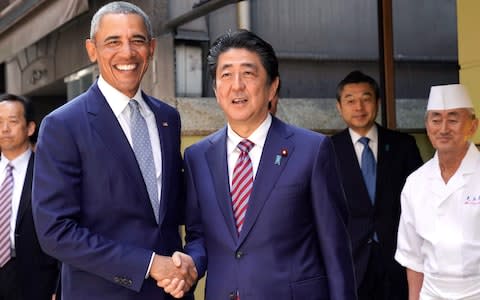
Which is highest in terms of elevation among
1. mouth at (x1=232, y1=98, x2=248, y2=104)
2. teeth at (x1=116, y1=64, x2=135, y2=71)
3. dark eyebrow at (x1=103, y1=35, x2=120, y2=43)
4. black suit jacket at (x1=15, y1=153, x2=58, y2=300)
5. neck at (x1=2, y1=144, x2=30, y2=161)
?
dark eyebrow at (x1=103, y1=35, x2=120, y2=43)

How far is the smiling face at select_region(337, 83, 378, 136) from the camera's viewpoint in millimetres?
5605

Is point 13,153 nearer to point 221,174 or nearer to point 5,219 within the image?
point 5,219

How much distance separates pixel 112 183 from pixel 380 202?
106 inches

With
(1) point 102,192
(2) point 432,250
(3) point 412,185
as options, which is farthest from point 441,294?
(1) point 102,192

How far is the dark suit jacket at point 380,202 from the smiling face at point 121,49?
2.47 metres

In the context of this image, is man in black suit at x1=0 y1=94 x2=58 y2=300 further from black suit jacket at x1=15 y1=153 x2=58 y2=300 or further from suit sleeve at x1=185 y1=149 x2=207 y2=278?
suit sleeve at x1=185 y1=149 x2=207 y2=278

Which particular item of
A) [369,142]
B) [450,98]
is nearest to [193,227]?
[450,98]

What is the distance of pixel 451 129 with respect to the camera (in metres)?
4.40

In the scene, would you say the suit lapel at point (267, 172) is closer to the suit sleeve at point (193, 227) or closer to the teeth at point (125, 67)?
the suit sleeve at point (193, 227)

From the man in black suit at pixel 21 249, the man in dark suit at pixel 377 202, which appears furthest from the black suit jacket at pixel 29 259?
the man in dark suit at pixel 377 202

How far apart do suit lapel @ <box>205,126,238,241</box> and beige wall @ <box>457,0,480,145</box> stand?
86.9 inches

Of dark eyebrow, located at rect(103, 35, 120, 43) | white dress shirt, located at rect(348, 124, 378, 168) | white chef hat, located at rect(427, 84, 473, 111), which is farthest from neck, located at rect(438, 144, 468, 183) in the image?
dark eyebrow, located at rect(103, 35, 120, 43)

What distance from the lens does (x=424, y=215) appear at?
14.2ft

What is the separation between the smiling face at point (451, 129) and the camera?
4.36m
